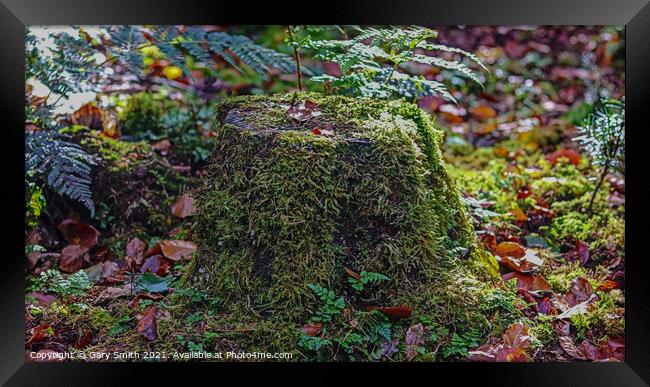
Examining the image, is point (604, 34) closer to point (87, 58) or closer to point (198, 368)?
point (87, 58)

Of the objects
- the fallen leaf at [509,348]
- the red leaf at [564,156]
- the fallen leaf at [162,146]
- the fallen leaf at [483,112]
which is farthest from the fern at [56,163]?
the fallen leaf at [483,112]

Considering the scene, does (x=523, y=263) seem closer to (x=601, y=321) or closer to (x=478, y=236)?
(x=478, y=236)

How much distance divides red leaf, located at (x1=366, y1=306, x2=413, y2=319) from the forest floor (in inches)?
9.7

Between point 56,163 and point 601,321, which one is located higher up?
point 56,163

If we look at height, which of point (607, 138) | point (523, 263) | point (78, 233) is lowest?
point (523, 263)

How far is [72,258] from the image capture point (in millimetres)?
3793

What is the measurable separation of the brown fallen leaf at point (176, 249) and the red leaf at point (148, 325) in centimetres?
60

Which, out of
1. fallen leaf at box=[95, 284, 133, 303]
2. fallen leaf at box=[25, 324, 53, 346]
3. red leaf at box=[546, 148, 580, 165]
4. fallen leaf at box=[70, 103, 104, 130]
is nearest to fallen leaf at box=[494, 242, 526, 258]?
red leaf at box=[546, 148, 580, 165]

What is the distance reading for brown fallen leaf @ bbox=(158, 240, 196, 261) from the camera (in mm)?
3688

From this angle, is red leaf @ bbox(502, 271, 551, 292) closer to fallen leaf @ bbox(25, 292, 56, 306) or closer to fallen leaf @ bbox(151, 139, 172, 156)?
fallen leaf @ bbox(25, 292, 56, 306)

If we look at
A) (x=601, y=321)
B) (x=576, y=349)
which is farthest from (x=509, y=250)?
(x=576, y=349)

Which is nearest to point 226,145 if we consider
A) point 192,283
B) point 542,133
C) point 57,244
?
point 192,283

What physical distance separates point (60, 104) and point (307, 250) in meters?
2.16
